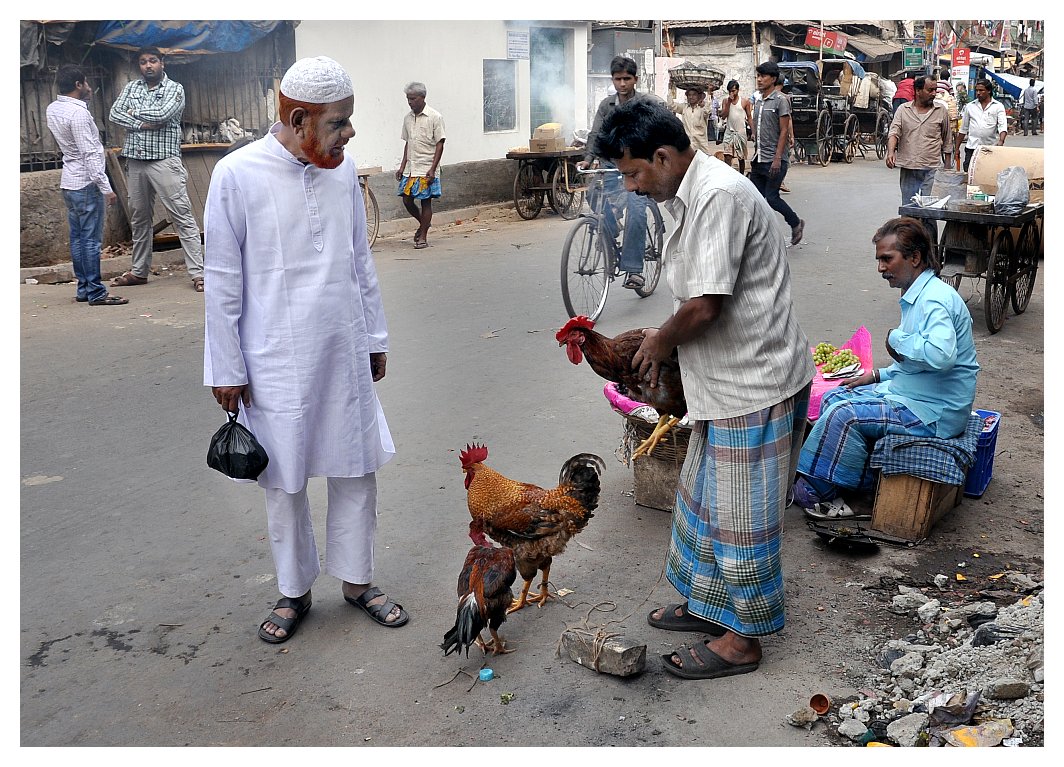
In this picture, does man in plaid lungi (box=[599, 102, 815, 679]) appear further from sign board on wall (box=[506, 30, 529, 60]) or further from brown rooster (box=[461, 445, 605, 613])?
sign board on wall (box=[506, 30, 529, 60])

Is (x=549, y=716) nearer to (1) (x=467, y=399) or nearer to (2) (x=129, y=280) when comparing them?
(1) (x=467, y=399)

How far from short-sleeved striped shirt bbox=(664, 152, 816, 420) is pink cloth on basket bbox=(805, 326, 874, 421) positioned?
64.3 inches

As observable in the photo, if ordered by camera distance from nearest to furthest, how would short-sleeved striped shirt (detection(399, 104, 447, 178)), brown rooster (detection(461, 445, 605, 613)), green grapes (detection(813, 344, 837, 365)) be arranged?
brown rooster (detection(461, 445, 605, 613)) < green grapes (detection(813, 344, 837, 365)) < short-sleeved striped shirt (detection(399, 104, 447, 178))

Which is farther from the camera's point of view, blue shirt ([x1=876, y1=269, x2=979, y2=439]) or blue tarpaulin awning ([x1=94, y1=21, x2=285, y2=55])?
blue tarpaulin awning ([x1=94, y1=21, x2=285, y2=55])

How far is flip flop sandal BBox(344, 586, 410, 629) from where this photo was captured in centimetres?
381

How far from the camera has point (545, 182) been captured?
1513 centimetres

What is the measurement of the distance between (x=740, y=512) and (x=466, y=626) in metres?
1.06

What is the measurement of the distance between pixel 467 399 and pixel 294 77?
3.52m

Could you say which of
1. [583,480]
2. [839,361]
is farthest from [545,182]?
[583,480]

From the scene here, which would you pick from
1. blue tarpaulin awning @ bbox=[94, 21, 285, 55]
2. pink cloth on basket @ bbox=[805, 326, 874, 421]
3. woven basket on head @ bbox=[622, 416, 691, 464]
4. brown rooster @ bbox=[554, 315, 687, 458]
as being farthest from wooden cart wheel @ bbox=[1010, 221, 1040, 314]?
blue tarpaulin awning @ bbox=[94, 21, 285, 55]

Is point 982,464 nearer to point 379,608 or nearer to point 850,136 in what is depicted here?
point 379,608

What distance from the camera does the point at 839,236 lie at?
1301cm

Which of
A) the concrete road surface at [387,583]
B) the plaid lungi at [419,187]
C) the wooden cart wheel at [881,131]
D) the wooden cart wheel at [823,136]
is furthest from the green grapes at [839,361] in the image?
the wooden cart wheel at [881,131]

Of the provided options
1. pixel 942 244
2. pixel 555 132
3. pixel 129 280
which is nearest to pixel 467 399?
pixel 942 244
